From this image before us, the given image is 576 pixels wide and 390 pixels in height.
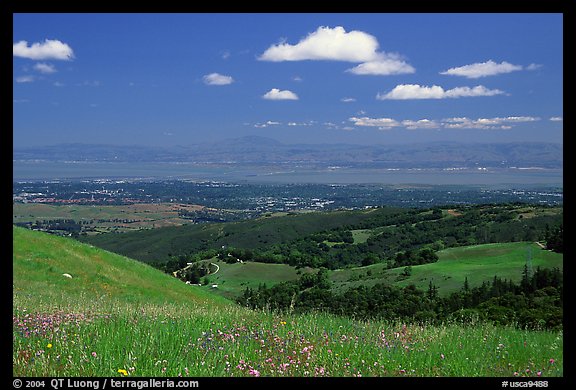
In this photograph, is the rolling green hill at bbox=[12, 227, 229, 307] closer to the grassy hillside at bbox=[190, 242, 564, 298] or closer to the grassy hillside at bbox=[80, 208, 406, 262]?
the grassy hillside at bbox=[190, 242, 564, 298]

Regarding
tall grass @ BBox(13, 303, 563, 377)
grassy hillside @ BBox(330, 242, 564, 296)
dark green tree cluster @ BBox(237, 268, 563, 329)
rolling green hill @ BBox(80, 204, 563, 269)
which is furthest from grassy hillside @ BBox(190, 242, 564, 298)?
tall grass @ BBox(13, 303, 563, 377)

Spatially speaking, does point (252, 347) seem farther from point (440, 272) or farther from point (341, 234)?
point (341, 234)

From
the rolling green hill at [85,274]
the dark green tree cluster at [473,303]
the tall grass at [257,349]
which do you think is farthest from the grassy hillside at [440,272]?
the tall grass at [257,349]

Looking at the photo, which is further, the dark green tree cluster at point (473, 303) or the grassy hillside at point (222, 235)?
the grassy hillside at point (222, 235)

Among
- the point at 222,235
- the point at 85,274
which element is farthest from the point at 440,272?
the point at 222,235

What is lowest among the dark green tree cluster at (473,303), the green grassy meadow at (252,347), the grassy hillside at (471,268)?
the grassy hillside at (471,268)

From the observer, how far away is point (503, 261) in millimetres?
57250

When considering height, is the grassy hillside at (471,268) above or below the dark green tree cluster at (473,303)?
below

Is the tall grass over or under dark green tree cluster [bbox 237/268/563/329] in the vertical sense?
over

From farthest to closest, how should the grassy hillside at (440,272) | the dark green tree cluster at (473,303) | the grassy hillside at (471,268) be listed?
the grassy hillside at (440,272) → the grassy hillside at (471,268) → the dark green tree cluster at (473,303)

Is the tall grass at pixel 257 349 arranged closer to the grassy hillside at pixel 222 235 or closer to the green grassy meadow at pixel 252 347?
the green grassy meadow at pixel 252 347
